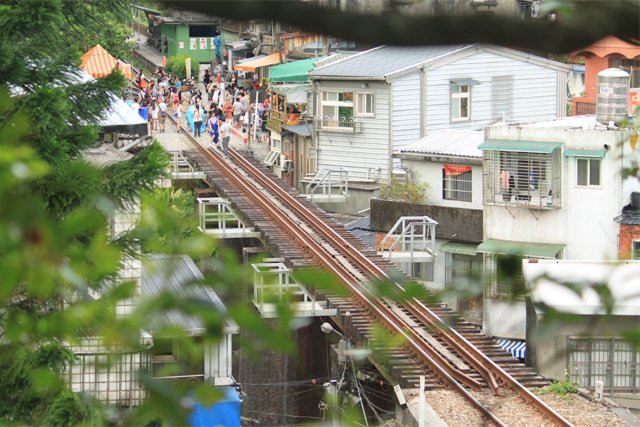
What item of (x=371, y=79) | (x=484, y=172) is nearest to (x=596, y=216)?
(x=484, y=172)

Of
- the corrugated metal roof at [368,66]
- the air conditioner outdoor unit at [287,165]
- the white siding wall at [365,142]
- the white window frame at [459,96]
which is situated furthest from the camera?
the air conditioner outdoor unit at [287,165]

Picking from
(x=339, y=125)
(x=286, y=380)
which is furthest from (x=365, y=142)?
(x=286, y=380)

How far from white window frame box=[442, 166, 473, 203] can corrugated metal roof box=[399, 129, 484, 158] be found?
450mm

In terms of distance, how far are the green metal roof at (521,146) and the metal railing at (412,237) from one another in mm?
1829

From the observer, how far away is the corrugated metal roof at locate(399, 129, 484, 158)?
2680 cm

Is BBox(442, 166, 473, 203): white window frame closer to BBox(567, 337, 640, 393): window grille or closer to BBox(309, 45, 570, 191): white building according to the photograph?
BBox(309, 45, 570, 191): white building

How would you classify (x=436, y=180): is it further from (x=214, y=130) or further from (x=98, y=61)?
(x=214, y=130)

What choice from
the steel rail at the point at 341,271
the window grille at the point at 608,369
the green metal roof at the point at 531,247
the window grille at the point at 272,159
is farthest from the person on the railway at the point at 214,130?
the window grille at the point at 608,369

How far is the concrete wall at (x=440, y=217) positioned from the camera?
2619 cm

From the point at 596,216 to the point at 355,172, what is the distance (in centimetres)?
1071

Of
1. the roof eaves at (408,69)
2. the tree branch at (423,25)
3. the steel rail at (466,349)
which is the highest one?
the roof eaves at (408,69)

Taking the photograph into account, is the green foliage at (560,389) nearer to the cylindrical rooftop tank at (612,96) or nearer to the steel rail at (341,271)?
the steel rail at (341,271)

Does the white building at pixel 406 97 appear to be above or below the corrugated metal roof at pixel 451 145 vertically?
above

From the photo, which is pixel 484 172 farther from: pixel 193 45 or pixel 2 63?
pixel 193 45
